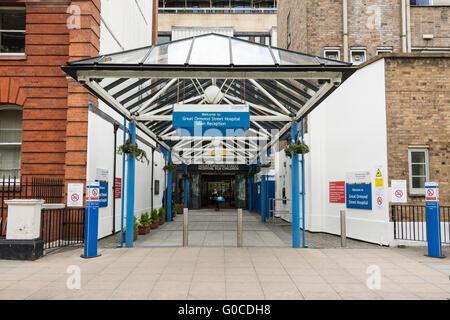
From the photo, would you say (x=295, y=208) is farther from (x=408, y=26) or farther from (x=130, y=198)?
(x=408, y=26)

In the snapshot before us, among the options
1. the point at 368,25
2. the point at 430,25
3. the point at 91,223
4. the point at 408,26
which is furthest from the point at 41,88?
the point at 430,25

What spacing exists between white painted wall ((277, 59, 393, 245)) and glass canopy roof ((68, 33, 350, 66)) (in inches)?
157

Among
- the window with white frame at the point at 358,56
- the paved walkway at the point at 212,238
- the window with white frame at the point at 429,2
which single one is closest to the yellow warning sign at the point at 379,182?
the paved walkway at the point at 212,238

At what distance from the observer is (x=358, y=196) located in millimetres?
10508

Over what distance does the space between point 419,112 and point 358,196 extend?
2987 mm

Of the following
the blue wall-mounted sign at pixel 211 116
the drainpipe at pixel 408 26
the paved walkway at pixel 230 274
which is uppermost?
the drainpipe at pixel 408 26

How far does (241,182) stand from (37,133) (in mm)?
17780

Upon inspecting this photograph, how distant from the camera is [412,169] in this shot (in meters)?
9.83

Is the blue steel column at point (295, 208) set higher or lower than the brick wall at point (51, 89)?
lower

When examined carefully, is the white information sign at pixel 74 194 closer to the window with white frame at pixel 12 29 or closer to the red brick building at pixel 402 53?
the window with white frame at pixel 12 29

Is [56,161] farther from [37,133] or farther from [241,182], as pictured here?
[241,182]

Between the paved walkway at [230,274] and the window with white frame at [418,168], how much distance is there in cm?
206

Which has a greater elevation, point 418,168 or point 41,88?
point 41,88

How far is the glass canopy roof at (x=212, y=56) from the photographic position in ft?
22.8
